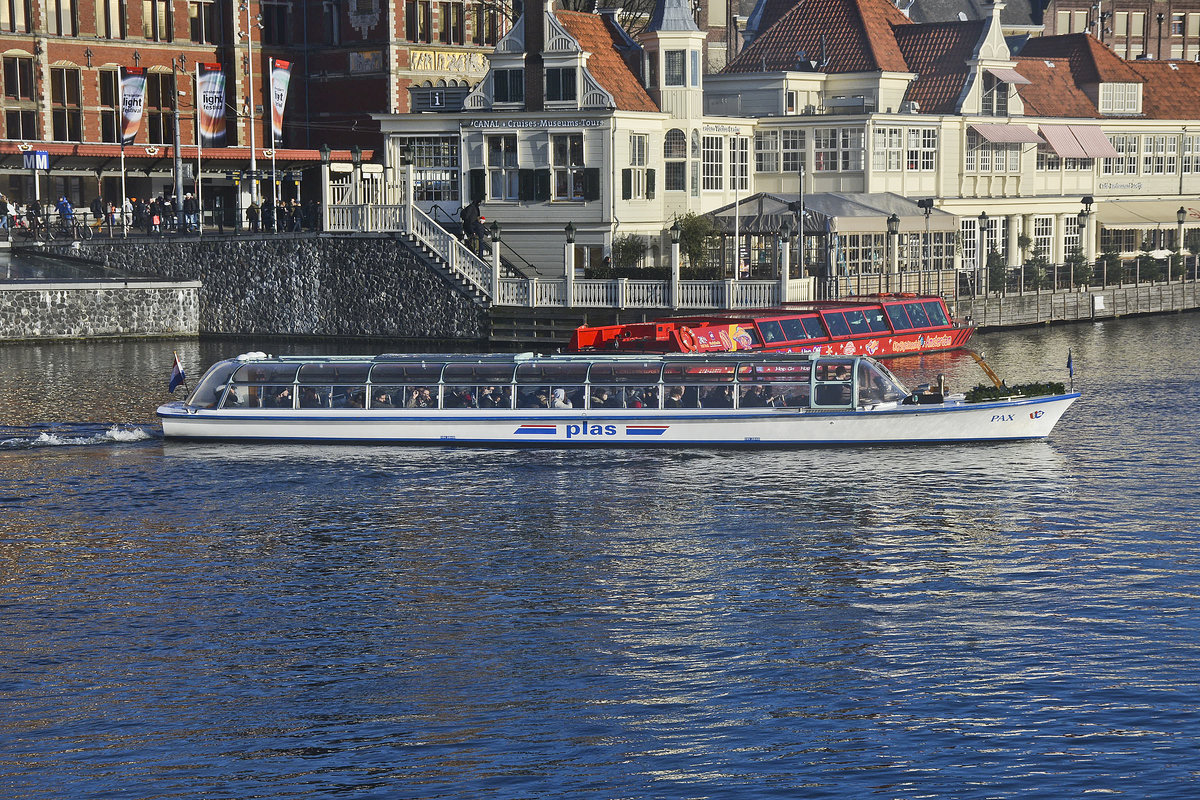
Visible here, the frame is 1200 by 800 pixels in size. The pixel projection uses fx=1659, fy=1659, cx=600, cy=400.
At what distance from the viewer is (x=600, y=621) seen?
28891 mm

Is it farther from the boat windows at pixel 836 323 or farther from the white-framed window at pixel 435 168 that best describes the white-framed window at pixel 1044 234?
the white-framed window at pixel 435 168

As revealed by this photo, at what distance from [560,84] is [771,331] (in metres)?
20.7

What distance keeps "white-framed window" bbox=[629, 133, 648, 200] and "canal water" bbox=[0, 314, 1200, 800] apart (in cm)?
3308

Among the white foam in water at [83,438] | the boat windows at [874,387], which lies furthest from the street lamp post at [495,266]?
the boat windows at [874,387]

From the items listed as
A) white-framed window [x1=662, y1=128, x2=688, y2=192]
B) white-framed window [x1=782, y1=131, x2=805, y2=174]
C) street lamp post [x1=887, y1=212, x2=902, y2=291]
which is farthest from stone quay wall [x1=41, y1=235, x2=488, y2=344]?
white-framed window [x1=782, y1=131, x2=805, y2=174]


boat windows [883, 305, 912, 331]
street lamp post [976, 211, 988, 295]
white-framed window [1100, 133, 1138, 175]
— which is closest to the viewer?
boat windows [883, 305, 912, 331]

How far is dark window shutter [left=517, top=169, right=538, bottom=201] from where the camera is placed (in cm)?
7644

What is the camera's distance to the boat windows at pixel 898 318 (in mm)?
66875

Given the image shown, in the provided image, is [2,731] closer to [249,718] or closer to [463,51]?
[249,718]

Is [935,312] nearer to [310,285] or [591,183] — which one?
[591,183]

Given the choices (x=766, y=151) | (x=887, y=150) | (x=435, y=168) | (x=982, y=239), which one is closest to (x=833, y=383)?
(x=435, y=168)

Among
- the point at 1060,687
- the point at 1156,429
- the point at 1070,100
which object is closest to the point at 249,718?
the point at 1060,687

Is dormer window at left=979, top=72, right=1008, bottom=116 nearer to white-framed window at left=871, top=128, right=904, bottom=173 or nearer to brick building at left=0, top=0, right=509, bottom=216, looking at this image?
white-framed window at left=871, top=128, right=904, bottom=173

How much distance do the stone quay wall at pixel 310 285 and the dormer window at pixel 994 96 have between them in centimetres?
3449
